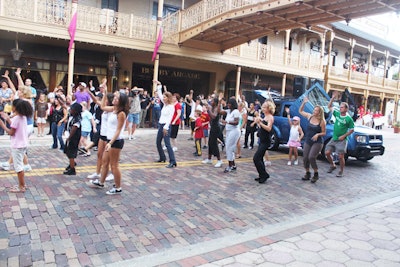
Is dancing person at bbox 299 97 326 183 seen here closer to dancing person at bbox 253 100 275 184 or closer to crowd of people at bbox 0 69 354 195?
crowd of people at bbox 0 69 354 195

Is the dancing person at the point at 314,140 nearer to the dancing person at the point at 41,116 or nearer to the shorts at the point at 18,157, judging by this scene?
the shorts at the point at 18,157

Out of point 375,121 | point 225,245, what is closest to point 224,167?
point 225,245

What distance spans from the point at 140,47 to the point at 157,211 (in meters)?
12.1

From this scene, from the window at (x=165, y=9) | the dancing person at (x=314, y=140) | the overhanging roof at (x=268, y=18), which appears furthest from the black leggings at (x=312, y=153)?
the window at (x=165, y=9)

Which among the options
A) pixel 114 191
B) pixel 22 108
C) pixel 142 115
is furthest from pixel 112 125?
pixel 142 115

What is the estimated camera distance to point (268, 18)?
1422cm

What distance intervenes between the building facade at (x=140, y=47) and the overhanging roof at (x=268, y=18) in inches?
2.9

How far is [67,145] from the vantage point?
6961 mm

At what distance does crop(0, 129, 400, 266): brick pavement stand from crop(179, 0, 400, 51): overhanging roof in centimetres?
595

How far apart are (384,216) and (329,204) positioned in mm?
914

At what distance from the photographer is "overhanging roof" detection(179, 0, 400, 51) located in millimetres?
11641

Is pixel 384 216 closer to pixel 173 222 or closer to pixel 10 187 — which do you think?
pixel 173 222

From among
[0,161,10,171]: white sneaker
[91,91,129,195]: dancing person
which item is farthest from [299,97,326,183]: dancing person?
[0,161,10,171]: white sneaker

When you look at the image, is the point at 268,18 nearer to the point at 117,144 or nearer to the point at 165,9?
the point at 165,9
